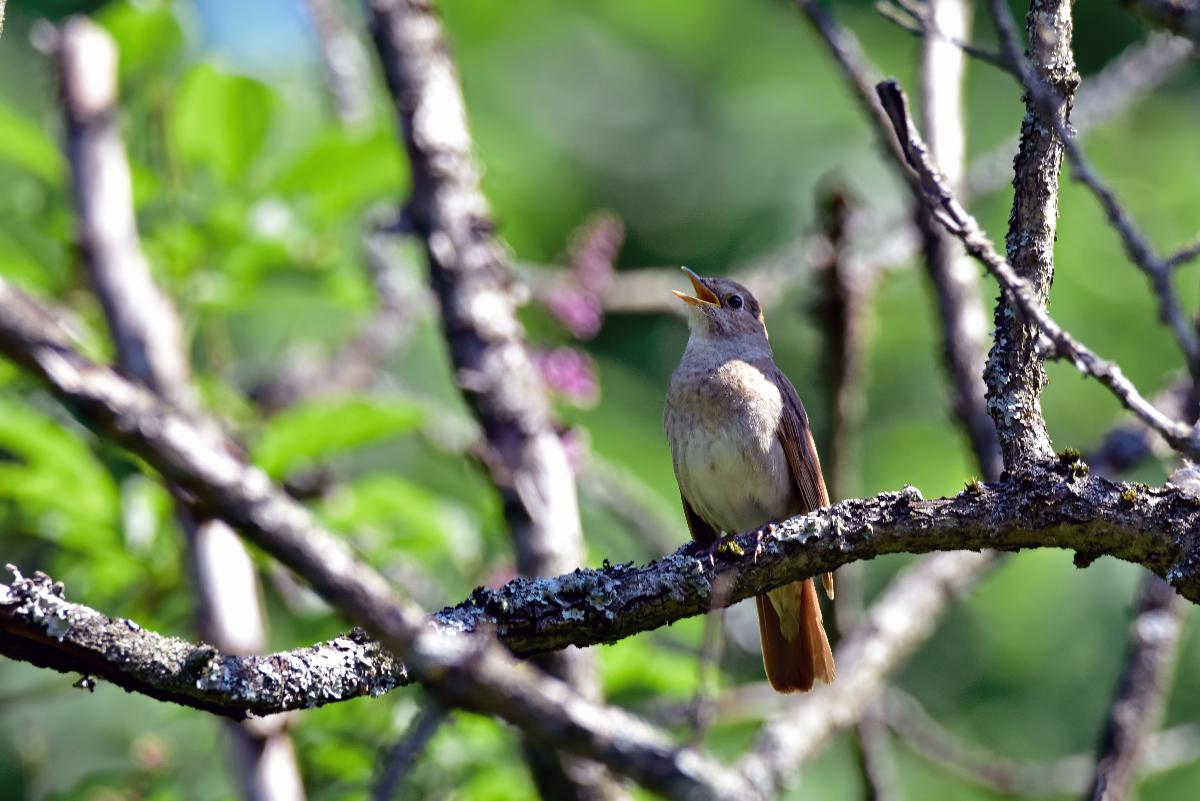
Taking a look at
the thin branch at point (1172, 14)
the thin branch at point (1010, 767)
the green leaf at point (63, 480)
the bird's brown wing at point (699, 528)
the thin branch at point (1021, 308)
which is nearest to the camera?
the thin branch at point (1172, 14)

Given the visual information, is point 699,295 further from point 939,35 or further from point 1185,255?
point 1185,255

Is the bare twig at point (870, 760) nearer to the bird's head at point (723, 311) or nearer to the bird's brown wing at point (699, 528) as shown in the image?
the bird's brown wing at point (699, 528)

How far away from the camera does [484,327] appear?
4.55m

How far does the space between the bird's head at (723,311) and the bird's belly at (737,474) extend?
648mm

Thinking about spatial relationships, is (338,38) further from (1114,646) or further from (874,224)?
(1114,646)

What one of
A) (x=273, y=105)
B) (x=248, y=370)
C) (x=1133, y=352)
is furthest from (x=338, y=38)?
(x=1133, y=352)

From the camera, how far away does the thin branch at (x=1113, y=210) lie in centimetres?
207

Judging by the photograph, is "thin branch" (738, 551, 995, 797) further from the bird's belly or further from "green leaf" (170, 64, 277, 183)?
"green leaf" (170, 64, 277, 183)

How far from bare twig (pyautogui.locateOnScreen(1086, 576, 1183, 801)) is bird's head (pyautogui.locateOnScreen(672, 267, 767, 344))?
1.71 meters

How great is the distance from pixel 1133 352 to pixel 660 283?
3287mm

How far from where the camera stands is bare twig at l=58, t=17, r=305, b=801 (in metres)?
3.92

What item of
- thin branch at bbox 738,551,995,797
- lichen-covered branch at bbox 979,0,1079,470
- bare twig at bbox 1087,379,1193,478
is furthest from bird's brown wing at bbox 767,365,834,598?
lichen-covered branch at bbox 979,0,1079,470

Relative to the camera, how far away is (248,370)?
762 centimetres

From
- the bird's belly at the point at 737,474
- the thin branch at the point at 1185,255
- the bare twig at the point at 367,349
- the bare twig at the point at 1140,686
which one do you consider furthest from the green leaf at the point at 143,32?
the bare twig at the point at 1140,686
